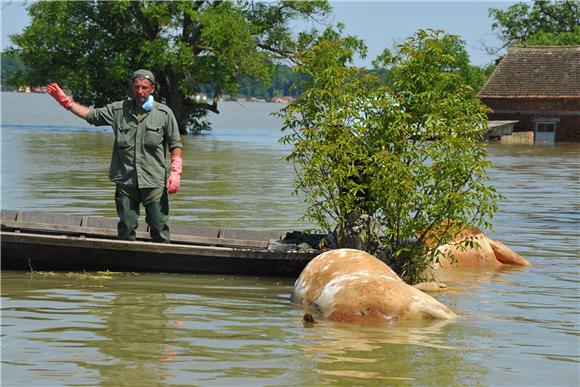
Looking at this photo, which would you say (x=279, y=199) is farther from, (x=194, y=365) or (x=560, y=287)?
(x=194, y=365)

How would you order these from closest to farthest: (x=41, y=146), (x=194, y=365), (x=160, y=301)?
(x=194, y=365) < (x=160, y=301) < (x=41, y=146)

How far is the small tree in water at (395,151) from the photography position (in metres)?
12.4

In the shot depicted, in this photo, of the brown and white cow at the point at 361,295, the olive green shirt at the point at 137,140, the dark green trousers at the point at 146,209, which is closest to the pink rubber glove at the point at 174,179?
the olive green shirt at the point at 137,140

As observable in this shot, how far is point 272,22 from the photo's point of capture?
59.0m

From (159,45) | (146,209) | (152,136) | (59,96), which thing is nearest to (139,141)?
(152,136)

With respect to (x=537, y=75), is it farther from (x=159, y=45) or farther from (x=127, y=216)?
(x=127, y=216)

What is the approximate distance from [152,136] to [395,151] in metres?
2.57

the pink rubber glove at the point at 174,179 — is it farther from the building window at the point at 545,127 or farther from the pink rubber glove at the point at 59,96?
the building window at the point at 545,127

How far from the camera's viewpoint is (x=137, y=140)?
39.8 feet

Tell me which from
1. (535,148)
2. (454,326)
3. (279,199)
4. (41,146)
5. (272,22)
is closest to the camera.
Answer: (454,326)

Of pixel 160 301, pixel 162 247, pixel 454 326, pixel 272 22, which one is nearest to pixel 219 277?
pixel 162 247

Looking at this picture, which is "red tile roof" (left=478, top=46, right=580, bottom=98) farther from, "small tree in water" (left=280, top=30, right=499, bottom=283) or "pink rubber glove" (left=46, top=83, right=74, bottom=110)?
"pink rubber glove" (left=46, top=83, right=74, bottom=110)

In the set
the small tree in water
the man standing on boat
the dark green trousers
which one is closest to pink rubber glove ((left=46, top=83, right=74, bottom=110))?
the man standing on boat

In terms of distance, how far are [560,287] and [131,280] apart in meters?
4.55
